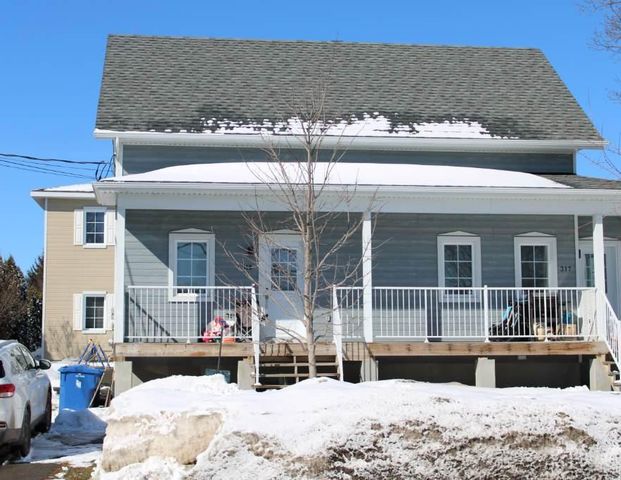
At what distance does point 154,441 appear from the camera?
7141mm

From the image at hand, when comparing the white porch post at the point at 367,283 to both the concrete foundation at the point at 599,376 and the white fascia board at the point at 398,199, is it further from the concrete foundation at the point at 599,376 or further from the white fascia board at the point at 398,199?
the concrete foundation at the point at 599,376

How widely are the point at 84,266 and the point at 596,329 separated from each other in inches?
652

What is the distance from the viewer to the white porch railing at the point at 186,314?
50.3 ft

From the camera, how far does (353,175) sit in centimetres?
1691

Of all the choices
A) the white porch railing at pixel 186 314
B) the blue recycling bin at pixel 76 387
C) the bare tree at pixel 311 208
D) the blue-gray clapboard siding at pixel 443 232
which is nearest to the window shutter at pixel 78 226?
the bare tree at pixel 311 208

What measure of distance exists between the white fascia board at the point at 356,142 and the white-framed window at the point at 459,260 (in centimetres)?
210

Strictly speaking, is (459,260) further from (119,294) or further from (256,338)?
(119,294)

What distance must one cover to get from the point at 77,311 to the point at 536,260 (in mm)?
14967

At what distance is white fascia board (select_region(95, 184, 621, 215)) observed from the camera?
15.2 m

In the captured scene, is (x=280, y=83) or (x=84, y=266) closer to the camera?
(x=280, y=83)

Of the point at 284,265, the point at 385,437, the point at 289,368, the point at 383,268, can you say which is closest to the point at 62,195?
the point at 284,265

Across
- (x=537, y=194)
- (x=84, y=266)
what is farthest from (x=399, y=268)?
(x=84, y=266)

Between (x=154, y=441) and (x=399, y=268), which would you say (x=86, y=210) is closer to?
(x=399, y=268)

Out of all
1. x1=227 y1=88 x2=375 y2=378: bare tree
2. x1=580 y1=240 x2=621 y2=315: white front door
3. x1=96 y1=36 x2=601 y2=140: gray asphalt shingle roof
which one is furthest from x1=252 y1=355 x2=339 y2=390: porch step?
x1=580 y1=240 x2=621 y2=315: white front door
